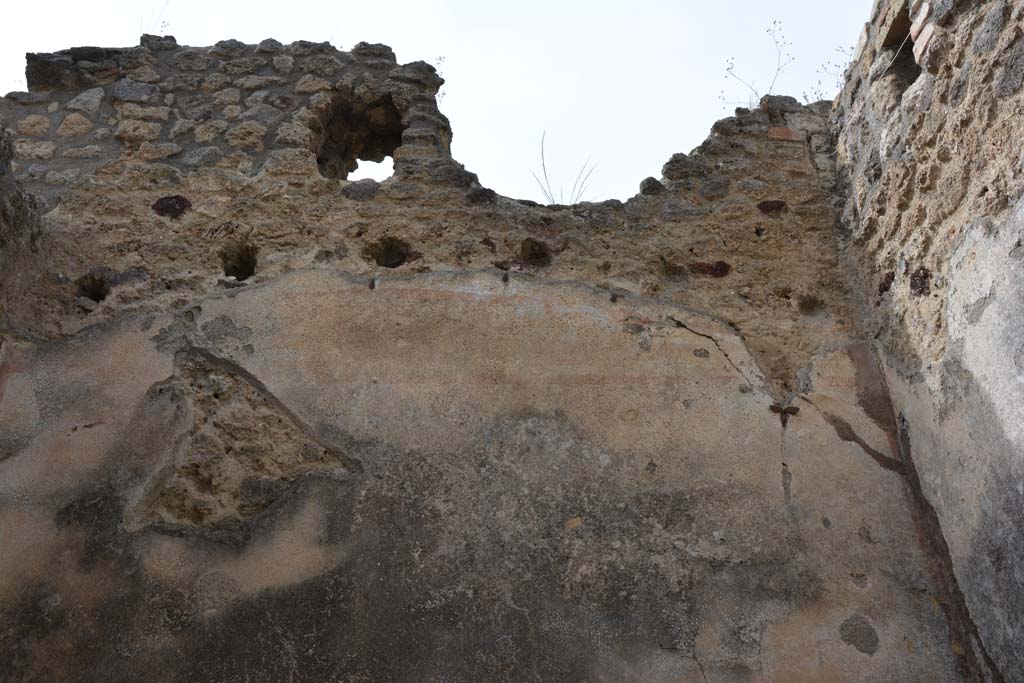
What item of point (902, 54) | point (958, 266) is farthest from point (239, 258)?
point (902, 54)

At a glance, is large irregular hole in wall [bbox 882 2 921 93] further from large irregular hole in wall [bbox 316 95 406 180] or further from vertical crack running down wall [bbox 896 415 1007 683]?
large irregular hole in wall [bbox 316 95 406 180]

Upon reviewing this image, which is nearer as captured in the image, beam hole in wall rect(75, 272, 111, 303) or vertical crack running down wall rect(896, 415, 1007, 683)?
vertical crack running down wall rect(896, 415, 1007, 683)

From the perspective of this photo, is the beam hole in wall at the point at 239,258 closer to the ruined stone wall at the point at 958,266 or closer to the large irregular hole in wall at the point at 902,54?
the ruined stone wall at the point at 958,266

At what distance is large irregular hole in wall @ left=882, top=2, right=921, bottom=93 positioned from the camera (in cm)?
304

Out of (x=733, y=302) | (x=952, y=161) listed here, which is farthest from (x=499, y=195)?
(x=952, y=161)

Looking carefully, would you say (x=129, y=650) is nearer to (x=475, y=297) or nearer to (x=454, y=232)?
(x=475, y=297)

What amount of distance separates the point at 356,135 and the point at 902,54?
2130mm

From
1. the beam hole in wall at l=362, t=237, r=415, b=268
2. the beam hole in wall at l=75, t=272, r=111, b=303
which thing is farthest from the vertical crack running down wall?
the beam hole in wall at l=75, t=272, r=111, b=303

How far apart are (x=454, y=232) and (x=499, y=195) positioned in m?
0.27

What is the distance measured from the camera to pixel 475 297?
2939mm

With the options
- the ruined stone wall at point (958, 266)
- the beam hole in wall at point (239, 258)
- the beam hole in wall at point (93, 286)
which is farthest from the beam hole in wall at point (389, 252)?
the ruined stone wall at point (958, 266)

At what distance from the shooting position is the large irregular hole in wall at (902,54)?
3035 millimetres

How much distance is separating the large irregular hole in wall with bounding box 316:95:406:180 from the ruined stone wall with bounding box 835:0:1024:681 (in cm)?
189

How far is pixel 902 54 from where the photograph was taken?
309 centimetres
